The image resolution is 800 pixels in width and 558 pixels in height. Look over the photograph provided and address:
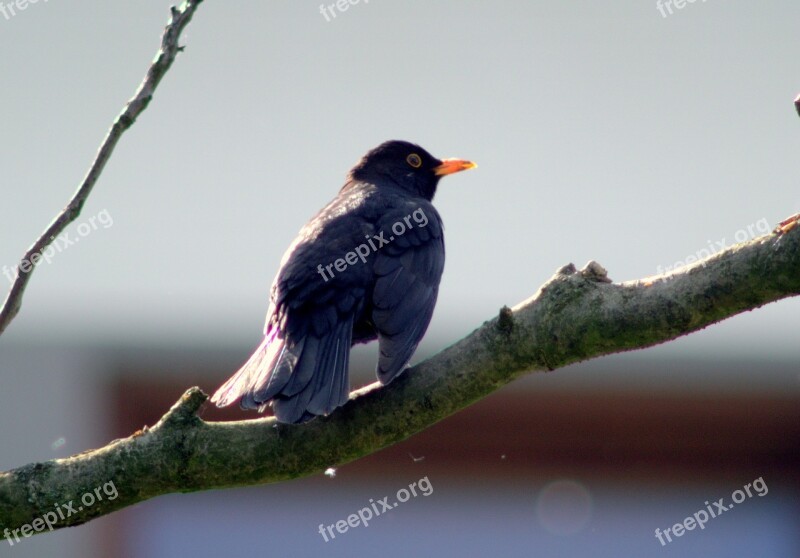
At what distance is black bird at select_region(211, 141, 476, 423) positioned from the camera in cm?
387

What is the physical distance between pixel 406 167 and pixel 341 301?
181 centimetres

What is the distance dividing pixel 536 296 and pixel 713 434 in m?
6.47

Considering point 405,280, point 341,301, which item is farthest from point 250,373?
point 405,280

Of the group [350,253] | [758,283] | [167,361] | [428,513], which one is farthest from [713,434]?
[758,283]

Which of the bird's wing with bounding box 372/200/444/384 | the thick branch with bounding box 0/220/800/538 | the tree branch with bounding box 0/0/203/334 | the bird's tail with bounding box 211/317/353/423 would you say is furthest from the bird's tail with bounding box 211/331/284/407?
the tree branch with bounding box 0/0/203/334

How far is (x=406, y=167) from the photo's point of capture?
6.04m

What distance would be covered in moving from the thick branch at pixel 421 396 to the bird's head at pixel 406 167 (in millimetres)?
2289

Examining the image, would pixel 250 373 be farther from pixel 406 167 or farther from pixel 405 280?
pixel 406 167

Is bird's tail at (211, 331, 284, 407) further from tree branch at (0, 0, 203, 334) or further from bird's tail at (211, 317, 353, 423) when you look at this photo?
tree branch at (0, 0, 203, 334)

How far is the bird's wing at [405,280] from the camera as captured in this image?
4.28 meters

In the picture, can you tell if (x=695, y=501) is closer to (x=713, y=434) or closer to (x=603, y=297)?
(x=713, y=434)

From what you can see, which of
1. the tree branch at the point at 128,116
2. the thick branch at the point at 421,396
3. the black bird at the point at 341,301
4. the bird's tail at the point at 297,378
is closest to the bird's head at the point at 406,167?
the black bird at the point at 341,301

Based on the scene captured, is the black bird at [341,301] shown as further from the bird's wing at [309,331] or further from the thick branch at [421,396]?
the thick branch at [421,396]

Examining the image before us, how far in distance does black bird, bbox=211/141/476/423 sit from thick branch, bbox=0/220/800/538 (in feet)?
0.39
